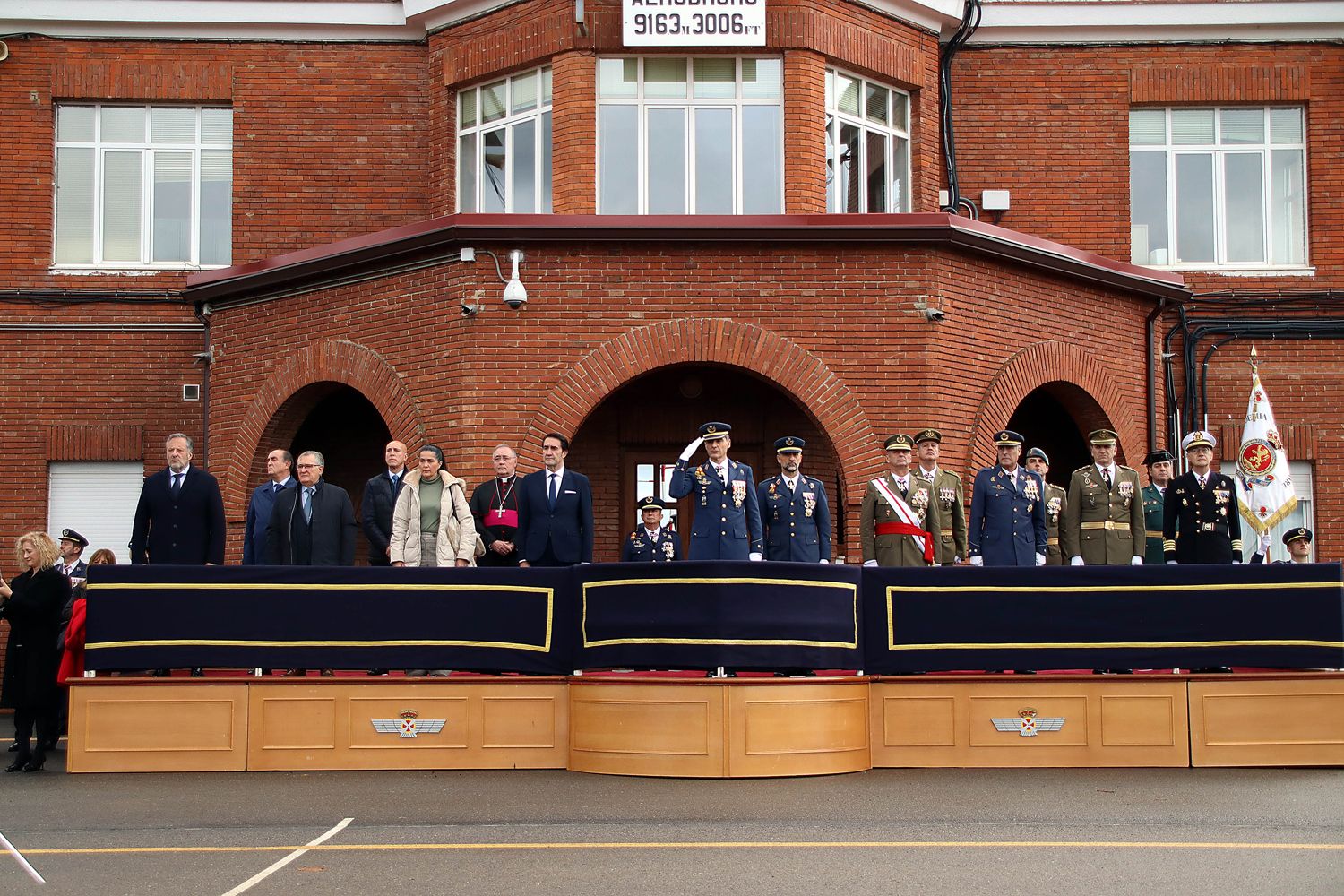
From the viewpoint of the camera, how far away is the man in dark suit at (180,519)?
42.6 feet

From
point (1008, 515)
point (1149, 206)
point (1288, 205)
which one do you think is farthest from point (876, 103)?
point (1008, 515)

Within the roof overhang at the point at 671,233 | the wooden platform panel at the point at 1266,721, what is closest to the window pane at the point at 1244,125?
the roof overhang at the point at 671,233

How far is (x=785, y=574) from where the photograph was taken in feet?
34.9

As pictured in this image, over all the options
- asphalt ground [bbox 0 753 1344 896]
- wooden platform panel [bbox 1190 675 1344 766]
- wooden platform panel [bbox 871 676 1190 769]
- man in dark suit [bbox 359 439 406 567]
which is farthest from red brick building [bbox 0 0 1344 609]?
asphalt ground [bbox 0 753 1344 896]

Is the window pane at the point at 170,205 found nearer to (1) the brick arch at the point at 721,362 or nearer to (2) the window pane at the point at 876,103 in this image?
(1) the brick arch at the point at 721,362

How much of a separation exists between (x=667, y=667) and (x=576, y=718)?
819 mm

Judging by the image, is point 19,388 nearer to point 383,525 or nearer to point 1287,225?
point 383,525

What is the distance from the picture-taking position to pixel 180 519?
13023mm

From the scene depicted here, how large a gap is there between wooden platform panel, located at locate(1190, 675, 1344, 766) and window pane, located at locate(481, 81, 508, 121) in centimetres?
1054

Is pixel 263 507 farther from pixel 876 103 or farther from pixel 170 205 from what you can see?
pixel 876 103

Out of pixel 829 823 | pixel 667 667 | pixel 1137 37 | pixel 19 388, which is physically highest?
pixel 1137 37

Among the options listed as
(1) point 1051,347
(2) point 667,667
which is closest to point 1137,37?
(1) point 1051,347

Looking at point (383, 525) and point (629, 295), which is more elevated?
point (629, 295)

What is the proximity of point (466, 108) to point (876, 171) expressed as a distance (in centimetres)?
482
